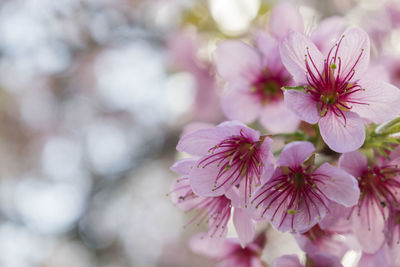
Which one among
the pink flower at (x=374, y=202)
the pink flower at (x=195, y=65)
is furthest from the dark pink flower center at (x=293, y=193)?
the pink flower at (x=195, y=65)

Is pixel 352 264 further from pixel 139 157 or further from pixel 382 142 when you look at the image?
pixel 139 157

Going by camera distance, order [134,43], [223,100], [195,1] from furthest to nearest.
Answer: [134,43] < [195,1] < [223,100]

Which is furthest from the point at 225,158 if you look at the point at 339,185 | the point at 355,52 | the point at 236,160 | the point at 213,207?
the point at 355,52

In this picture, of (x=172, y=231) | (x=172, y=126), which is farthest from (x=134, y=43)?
(x=172, y=231)

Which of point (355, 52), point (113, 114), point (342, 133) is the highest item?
point (355, 52)

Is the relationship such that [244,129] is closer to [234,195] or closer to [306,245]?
[234,195]

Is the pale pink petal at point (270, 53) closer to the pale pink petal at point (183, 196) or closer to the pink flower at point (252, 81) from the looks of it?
the pink flower at point (252, 81)

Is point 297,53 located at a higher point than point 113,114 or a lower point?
higher
